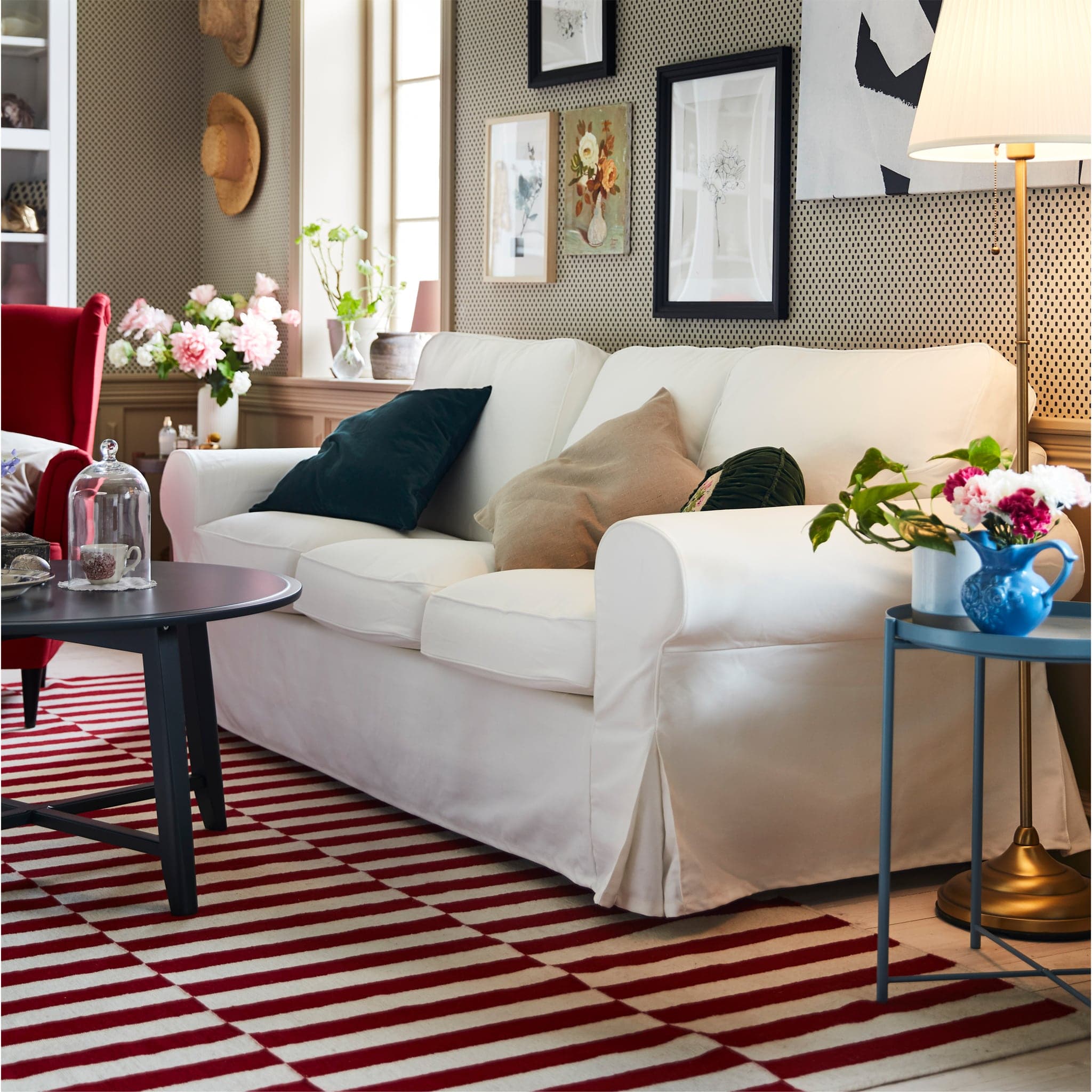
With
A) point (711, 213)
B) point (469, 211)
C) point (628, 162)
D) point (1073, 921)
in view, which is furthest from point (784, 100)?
point (1073, 921)

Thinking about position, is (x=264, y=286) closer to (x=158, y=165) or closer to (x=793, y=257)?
(x=158, y=165)

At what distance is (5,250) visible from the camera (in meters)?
5.10

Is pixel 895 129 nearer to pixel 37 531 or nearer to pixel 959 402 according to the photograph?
pixel 959 402

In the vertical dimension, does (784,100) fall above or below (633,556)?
above

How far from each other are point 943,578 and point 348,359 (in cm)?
313

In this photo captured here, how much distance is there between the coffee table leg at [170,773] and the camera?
2467 mm

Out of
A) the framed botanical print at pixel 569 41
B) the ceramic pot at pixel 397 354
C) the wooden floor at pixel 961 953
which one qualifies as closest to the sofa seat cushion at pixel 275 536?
the ceramic pot at pixel 397 354

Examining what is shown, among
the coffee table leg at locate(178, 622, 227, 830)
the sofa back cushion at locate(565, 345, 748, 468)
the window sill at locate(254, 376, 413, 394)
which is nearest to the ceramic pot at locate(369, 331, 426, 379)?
the window sill at locate(254, 376, 413, 394)

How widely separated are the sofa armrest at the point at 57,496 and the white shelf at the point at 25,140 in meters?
1.82

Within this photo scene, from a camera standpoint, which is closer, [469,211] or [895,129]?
[895,129]

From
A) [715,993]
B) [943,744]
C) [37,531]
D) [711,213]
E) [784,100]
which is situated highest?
[784,100]

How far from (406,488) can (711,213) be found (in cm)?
98

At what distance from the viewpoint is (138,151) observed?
224 inches

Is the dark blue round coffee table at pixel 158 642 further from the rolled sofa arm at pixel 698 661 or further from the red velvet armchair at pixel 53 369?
the red velvet armchair at pixel 53 369
